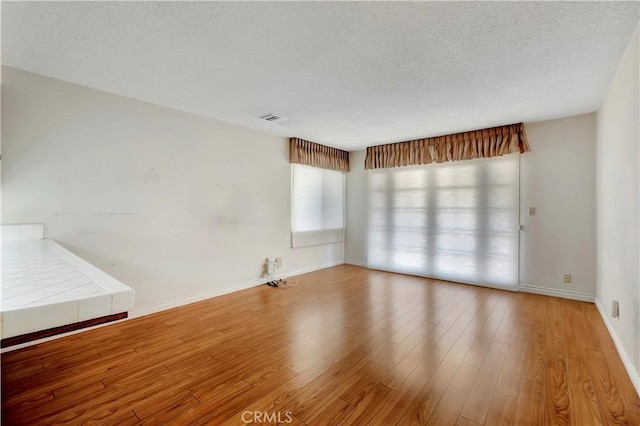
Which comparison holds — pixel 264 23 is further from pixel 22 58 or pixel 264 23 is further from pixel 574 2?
pixel 22 58

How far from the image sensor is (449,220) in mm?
4543

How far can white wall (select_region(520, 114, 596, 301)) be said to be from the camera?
11.4 ft

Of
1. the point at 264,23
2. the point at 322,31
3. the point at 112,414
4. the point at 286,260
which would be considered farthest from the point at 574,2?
the point at 286,260

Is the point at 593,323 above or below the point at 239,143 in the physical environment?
below

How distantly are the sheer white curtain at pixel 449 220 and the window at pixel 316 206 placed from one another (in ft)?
2.34

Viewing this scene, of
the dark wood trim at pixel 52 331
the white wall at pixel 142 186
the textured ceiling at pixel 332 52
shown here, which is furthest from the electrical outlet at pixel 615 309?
the white wall at pixel 142 186

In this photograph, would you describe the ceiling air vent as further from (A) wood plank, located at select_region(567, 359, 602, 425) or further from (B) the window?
(A) wood plank, located at select_region(567, 359, 602, 425)

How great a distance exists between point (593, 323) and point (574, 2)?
2.98 metres

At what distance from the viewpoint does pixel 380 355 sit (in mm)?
2227

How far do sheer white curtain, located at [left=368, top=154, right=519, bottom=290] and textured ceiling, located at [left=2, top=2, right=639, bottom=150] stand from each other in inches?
48.8

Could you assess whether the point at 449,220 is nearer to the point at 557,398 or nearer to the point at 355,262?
the point at 355,262

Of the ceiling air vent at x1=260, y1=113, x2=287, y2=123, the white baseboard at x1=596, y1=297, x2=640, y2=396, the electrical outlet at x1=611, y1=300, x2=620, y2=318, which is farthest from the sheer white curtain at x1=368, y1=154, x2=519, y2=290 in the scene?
the ceiling air vent at x1=260, y1=113, x2=287, y2=123

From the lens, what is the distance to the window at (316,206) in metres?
4.91

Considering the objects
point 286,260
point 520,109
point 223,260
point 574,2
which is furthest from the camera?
point 286,260
